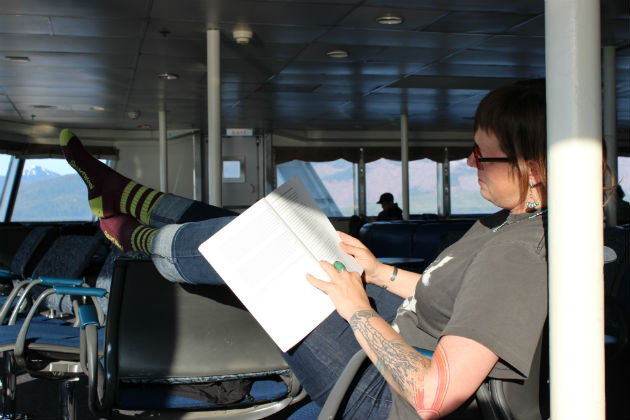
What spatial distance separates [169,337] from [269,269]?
57cm

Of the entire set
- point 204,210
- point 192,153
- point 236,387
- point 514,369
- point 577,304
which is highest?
point 192,153

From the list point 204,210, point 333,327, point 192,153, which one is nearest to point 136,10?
point 204,210

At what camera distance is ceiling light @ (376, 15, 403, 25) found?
5.69m

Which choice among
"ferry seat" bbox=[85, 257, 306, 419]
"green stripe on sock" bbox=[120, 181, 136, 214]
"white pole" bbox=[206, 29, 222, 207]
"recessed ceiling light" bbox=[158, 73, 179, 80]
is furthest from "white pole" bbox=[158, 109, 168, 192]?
"ferry seat" bbox=[85, 257, 306, 419]

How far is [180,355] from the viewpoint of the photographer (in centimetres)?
168

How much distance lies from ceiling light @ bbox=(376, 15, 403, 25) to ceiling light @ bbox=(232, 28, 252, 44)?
1.28 meters

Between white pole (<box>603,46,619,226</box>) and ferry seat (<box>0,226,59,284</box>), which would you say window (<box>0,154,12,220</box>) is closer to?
ferry seat (<box>0,226,59,284</box>)

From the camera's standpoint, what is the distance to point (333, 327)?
4.47 feet

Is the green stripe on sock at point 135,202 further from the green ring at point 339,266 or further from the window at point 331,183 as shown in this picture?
the window at point 331,183

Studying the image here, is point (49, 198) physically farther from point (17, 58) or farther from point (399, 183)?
point (399, 183)

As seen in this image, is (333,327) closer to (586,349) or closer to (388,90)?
(586,349)

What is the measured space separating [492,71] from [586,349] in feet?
26.5

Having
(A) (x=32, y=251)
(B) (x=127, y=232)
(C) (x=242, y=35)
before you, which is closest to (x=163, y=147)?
(C) (x=242, y=35)

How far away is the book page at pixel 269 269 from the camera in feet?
3.98
